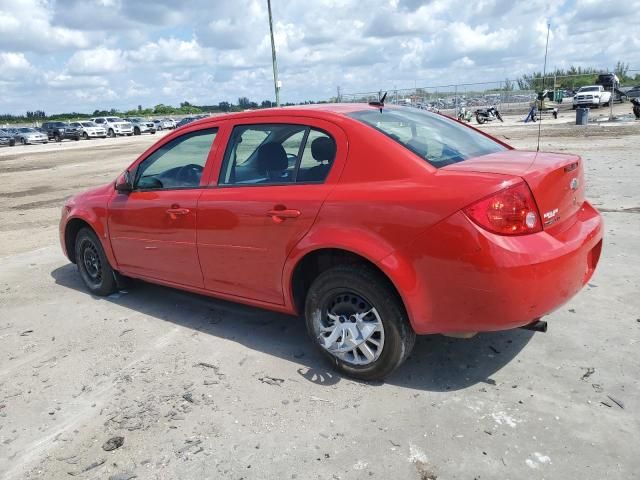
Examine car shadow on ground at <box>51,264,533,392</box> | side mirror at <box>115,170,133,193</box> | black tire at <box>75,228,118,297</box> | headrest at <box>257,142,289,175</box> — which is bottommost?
car shadow on ground at <box>51,264,533,392</box>

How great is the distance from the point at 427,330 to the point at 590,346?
56.2 inches

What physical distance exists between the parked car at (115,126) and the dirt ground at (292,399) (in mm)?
48745

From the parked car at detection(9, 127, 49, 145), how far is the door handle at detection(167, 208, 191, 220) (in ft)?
154

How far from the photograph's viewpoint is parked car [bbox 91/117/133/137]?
1967 inches

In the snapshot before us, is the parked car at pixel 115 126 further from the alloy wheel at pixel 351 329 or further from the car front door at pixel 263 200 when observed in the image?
the alloy wheel at pixel 351 329

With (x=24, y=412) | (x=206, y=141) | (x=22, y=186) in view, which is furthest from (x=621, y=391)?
(x=22, y=186)

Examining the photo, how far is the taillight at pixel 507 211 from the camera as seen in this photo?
2916 mm

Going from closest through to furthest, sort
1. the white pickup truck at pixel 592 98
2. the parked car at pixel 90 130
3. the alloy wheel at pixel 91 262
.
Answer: the alloy wheel at pixel 91 262 < the white pickup truck at pixel 592 98 < the parked car at pixel 90 130

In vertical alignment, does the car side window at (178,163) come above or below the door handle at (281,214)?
above

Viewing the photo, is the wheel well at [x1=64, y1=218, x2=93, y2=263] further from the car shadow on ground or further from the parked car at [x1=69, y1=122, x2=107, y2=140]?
the parked car at [x1=69, y1=122, x2=107, y2=140]

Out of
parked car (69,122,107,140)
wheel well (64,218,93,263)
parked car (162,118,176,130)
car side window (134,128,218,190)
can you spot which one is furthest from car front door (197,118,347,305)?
parked car (162,118,176,130)

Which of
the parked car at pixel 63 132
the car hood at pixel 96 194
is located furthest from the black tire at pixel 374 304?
the parked car at pixel 63 132

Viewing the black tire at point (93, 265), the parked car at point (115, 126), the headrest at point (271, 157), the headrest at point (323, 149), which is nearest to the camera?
the headrest at point (323, 149)

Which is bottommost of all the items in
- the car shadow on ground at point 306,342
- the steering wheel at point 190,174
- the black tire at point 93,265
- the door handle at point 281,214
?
the car shadow on ground at point 306,342
